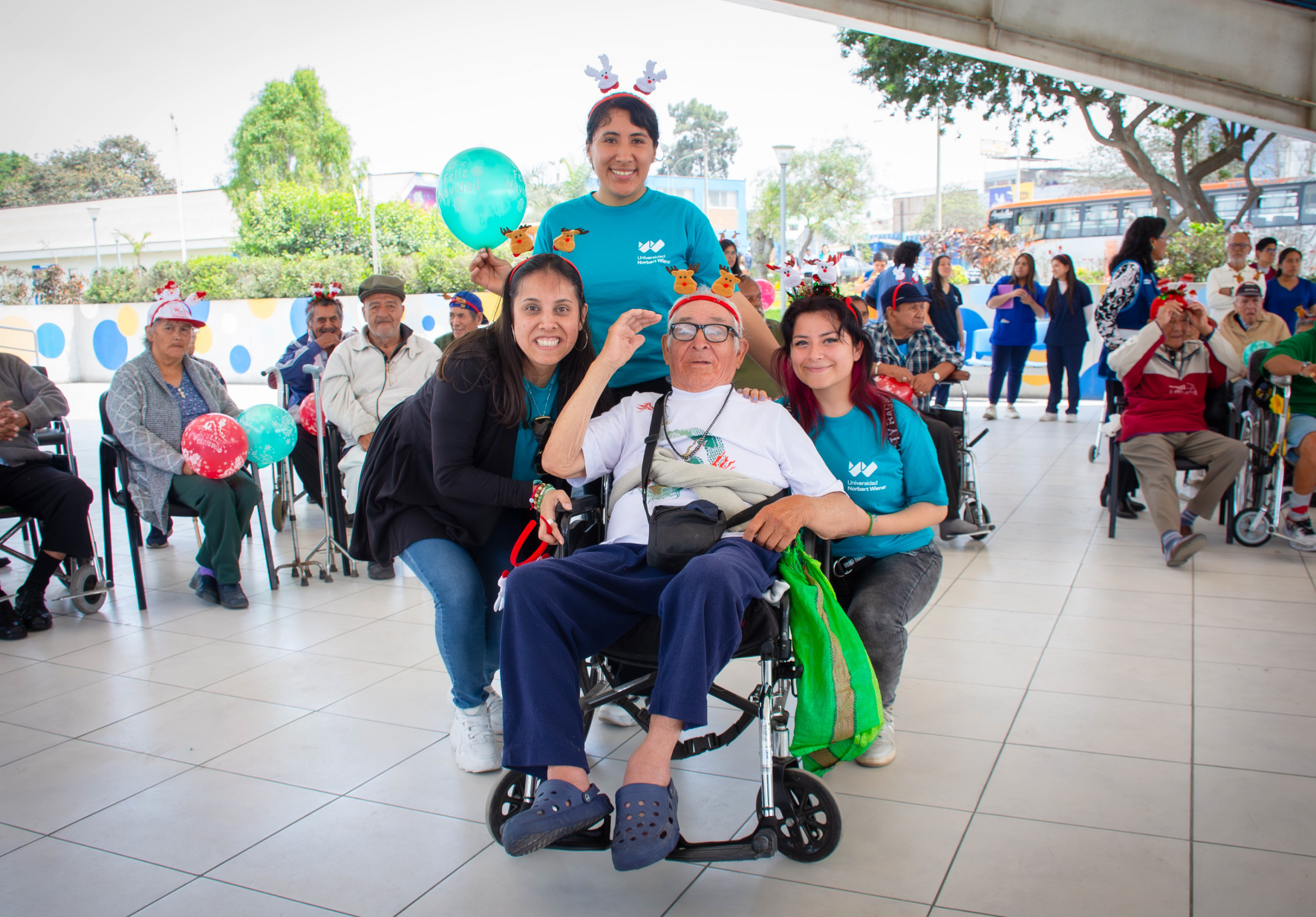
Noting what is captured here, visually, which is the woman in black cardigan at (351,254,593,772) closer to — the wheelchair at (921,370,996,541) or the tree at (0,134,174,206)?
the wheelchair at (921,370,996,541)

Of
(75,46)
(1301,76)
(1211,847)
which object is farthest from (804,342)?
(75,46)

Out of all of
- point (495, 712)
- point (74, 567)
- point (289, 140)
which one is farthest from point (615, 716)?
point (289, 140)

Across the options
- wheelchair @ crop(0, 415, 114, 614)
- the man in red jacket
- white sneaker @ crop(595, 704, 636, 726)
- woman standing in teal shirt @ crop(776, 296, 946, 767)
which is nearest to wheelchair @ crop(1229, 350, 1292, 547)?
the man in red jacket

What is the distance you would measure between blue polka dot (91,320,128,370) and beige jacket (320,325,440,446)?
1237 cm

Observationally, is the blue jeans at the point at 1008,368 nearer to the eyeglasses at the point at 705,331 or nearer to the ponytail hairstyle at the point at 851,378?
the ponytail hairstyle at the point at 851,378

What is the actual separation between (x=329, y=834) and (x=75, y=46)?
4552 centimetres

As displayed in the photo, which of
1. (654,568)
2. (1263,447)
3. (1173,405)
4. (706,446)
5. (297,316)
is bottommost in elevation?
(1263,447)

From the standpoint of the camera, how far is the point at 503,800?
195 centimetres

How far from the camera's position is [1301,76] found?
563cm

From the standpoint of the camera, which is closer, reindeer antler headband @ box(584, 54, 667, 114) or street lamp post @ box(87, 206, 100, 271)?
reindeer antler headband @ box(584, 54, 667, 114)

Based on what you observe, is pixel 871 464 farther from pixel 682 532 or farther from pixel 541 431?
pixel 541 431

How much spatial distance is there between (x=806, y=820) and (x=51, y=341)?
16.6 meters

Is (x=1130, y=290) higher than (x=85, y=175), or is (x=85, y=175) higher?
(x=85, y=175)

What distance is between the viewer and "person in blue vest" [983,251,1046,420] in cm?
873
